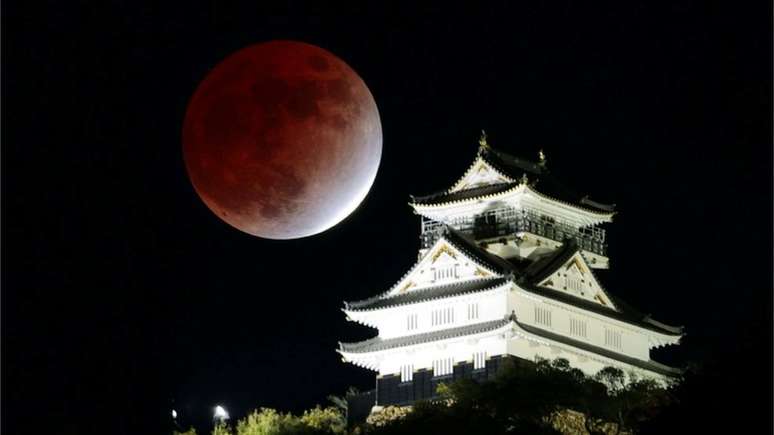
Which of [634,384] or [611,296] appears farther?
[611,296]

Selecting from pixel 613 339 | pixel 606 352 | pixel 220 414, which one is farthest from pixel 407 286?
pixel 220 414

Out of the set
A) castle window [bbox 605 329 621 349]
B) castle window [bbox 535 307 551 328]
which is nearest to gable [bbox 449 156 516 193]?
castle window [bbox 535 307 551 328]

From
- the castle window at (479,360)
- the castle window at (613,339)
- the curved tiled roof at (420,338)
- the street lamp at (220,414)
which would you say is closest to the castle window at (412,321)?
the curved tiled roof at (420,338)

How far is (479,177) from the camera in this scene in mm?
71188

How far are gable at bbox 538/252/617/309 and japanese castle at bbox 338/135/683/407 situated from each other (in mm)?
32

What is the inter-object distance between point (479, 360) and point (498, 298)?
2100 mm

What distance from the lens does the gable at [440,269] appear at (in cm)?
6731

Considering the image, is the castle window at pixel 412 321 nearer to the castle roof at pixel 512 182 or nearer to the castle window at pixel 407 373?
the castle window at pixel 407 373

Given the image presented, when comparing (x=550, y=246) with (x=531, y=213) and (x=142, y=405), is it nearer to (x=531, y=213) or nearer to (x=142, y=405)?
(x=531, y=213)

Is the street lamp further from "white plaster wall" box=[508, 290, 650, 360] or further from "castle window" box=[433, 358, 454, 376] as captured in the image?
"white plaster wall" box=[508, 290, 650, 360]

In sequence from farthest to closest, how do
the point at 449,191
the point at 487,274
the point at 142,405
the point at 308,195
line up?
the point at 449,191 < the point at 487,274 < the point at 142,405 < the point at 308,195

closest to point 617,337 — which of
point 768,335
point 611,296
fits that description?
point 611,296

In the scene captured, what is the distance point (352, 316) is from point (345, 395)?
290 centimetres

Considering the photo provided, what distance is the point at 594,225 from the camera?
73562mm
